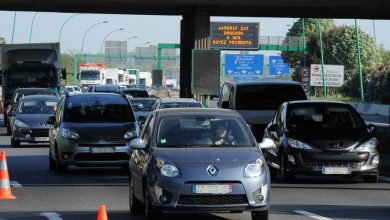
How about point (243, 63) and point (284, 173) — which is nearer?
point (284, 173)

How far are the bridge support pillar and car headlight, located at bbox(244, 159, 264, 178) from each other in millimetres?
29072

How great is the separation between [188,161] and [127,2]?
82.1ft

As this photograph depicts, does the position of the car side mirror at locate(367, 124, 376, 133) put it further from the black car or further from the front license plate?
the front license plate

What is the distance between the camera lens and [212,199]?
1284 cm

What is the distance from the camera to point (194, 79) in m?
42.3

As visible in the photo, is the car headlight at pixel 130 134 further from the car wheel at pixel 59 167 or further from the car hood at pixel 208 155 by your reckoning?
the car hood at pixel 208 155

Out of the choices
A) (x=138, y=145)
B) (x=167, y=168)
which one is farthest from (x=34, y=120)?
(x=167, y=168)

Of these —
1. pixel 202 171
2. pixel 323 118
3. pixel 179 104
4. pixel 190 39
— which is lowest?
pixel 179 104

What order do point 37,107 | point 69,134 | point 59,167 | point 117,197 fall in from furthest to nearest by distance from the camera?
point 37,107, point 59,167, point 69,134, point 117,197

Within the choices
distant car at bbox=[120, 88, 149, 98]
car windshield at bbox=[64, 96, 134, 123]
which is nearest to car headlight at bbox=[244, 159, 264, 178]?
car windshield at bbox=[64, 96, 134, 123]

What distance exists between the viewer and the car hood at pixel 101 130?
891 inches

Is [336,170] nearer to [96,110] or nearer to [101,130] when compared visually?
[101,130]

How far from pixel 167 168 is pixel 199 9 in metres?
29.1

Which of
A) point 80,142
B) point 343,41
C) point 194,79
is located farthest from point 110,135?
point 343,41
